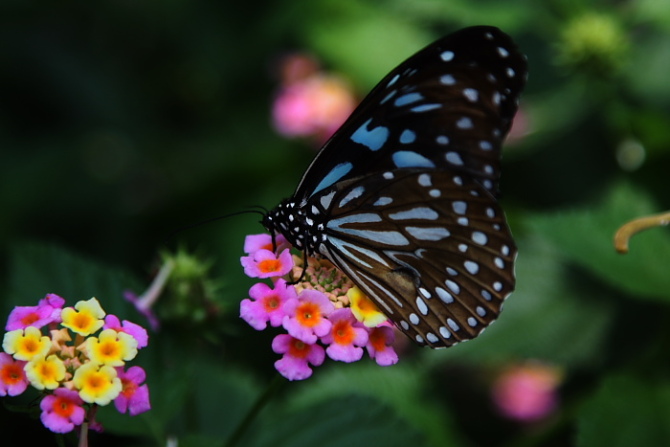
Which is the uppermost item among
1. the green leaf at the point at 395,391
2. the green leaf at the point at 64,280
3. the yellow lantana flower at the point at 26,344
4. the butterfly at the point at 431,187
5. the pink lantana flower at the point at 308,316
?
the butterfly at the point at 431,187

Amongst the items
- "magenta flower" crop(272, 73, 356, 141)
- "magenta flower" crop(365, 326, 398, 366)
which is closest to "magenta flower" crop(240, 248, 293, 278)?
"magenta flower" crop(365, 326, 398, 366)

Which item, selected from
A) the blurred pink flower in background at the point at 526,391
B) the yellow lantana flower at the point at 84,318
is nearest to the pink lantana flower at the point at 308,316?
the yellow lantana flower at the point at 84,318

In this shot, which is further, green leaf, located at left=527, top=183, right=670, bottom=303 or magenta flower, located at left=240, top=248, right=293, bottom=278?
green leaf, located at left=527, top=183, right=670, bottom=303

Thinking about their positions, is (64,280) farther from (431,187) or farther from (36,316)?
(431,187)

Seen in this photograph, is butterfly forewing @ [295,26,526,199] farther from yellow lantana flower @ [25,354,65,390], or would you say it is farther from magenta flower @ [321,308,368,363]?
yellow lantana flower @ [25,354,65,390]

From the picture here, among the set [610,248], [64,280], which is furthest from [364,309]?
[610,248]

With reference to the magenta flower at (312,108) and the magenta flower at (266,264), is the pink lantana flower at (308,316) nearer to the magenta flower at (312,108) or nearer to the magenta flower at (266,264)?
the magenta flower at (266,264)
